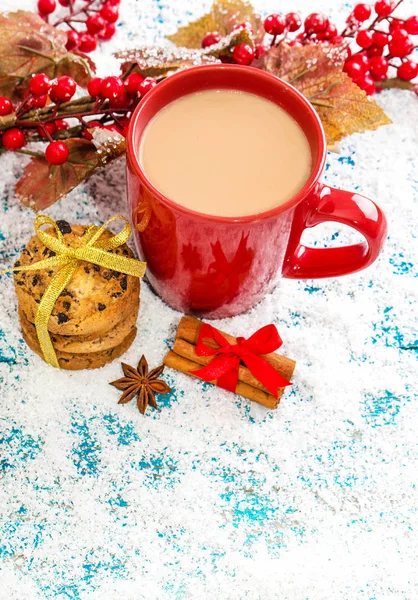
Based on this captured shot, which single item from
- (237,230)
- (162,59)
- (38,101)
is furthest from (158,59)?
(237,230)

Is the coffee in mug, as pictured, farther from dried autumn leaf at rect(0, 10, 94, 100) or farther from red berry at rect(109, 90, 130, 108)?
dried autumn leaf at rect(0, 10, 94, 100)

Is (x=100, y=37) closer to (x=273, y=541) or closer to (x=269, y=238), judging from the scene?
(x=269, y=238)

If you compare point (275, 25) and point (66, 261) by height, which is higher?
point (275, 25)

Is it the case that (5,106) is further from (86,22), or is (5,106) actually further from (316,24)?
(316,24)

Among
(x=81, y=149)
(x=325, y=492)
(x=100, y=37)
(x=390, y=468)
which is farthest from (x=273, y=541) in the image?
(x=100, y=37)

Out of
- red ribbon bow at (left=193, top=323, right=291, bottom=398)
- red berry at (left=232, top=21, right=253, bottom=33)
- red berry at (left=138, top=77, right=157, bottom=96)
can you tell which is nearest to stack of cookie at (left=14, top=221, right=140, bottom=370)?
red ribbon bow at (left=193, top=323, right=291, bottom=398)
